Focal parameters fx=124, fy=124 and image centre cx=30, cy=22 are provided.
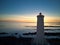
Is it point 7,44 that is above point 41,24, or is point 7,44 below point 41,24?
below

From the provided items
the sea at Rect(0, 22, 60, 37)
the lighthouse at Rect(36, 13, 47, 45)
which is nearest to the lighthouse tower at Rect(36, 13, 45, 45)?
the lighthouse at Rect(36, 13, 47, 45)

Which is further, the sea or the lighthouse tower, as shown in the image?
the sea

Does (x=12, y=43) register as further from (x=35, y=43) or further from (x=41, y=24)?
(x=41, y=24)

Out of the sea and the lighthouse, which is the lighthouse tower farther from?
the sea

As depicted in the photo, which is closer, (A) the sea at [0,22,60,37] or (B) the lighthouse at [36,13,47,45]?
(B) the lighthouse at [36,13,47,45]

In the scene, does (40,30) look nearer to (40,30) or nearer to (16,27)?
(40,30)

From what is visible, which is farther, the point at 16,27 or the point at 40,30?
the point at 16,27

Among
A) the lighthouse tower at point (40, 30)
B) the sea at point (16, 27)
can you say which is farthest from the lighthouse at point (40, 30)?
the sea at point (16, 27)

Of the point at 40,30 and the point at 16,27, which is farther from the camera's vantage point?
the point at 16,27

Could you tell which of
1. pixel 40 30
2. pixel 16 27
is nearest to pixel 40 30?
pixel 40 30

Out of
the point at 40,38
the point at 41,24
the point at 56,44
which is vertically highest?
the point at 41,24

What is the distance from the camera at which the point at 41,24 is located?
284cm

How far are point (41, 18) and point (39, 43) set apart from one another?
0.65 meters

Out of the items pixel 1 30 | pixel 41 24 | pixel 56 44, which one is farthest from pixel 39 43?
pixel 1 30
